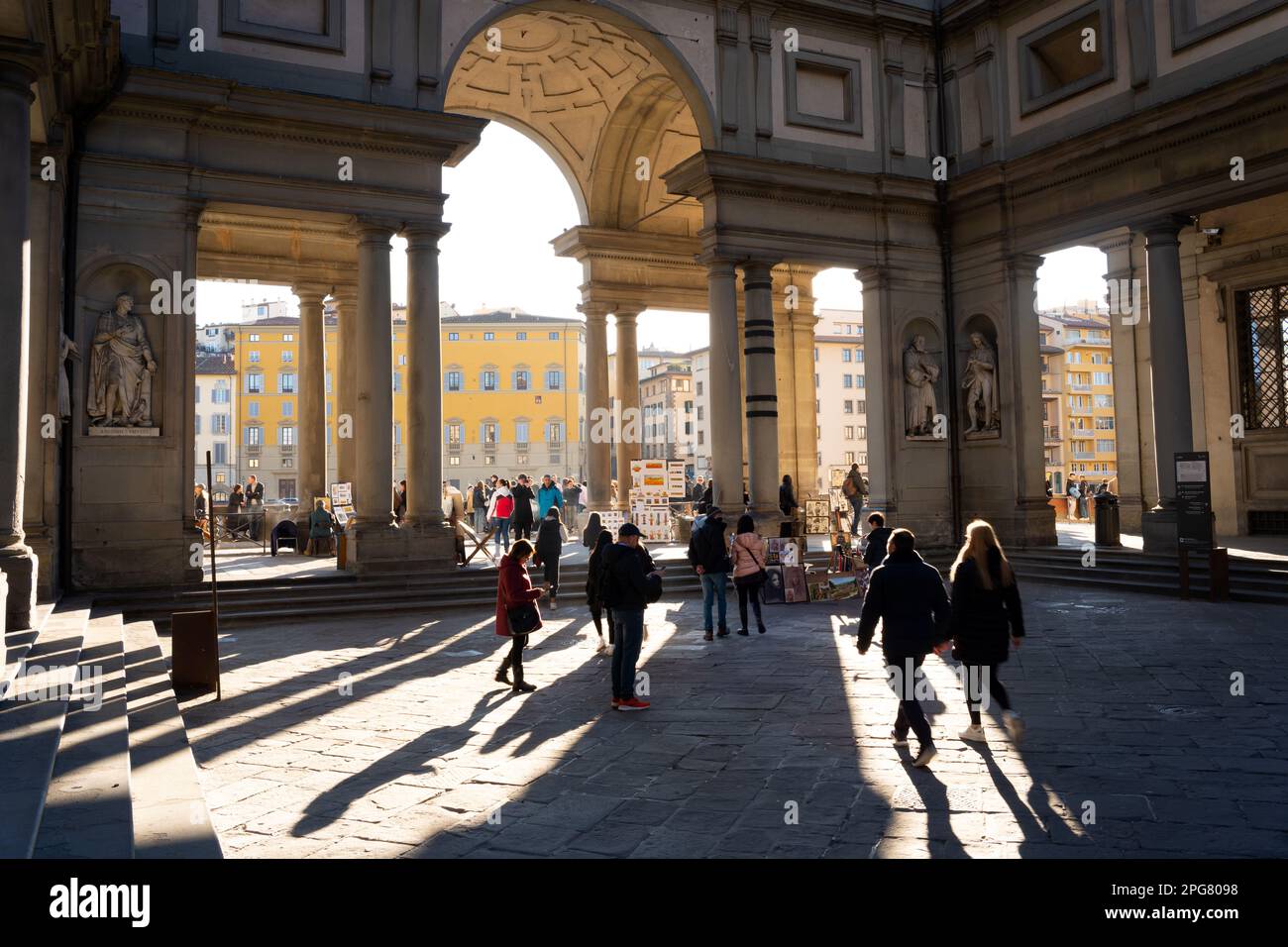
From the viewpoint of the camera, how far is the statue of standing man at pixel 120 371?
41.0ft

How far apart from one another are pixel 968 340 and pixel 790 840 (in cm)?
1571

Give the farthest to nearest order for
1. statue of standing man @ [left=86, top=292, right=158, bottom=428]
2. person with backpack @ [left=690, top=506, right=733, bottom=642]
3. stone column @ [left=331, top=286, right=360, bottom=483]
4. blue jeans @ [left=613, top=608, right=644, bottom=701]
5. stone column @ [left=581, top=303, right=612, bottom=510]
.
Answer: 1. stone column @ [left=581, top=303, right=612, bottom=510]
2. stone column @ [left=331, top=286, right=360, bottom=483]
3. statue of standing man @ [left=86, top=292, right=158, bottom=428]
4. person with backpack @ [left=690, top=506, right=733, bottom=642]
5. blue jeans @ [left=613, top=608, right=644, bottom=701]

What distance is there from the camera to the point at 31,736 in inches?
209

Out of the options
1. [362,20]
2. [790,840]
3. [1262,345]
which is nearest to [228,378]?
[362,20]

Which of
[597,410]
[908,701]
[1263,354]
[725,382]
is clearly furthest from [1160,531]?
[597,410]

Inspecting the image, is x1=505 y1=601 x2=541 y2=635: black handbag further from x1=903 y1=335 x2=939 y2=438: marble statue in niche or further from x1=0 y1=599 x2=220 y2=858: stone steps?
x1=903 y1=335 x2=939 y2=438: marble statue in niche

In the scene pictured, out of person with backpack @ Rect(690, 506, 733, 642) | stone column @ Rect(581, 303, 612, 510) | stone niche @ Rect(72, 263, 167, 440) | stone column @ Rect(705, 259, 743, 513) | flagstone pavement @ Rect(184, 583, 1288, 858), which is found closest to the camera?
flagstone pavement @ Rect(184, 583, 1288, 858)

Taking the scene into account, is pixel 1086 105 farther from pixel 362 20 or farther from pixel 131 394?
pixel 131 394

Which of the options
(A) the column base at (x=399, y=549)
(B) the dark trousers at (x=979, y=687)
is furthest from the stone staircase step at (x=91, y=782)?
(A) the column base at (x=399, y=549)

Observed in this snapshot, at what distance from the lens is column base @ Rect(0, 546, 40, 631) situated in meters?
8.38

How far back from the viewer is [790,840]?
455 centimetres

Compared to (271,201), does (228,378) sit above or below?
above

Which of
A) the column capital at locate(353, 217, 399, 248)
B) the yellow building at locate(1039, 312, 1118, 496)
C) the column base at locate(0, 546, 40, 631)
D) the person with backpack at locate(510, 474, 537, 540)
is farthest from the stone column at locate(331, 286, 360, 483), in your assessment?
the yellow building at locate(1039, 312, 1118, 496)

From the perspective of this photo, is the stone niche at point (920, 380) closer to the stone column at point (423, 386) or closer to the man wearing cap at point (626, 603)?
the stone column at point (423, 386)
